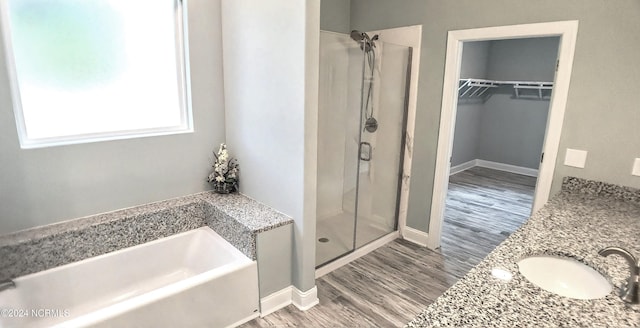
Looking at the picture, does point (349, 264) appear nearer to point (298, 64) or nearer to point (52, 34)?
point (298, 64)

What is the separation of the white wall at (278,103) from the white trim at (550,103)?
1.46 m

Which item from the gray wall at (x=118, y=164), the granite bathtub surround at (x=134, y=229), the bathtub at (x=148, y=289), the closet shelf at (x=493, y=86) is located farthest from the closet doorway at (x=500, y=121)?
the gray wall at (x=118, y=164)

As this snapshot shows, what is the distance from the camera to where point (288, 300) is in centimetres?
259

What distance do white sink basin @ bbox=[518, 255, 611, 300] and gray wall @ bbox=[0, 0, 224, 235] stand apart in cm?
250

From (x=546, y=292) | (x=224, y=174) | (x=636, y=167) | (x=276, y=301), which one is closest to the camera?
(x=546, y=292)

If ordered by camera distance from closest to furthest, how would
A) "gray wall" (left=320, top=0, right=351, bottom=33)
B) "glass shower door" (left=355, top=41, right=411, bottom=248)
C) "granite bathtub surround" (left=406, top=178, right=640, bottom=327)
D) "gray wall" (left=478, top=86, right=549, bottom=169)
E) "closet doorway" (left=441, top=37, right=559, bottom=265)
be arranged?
Result: 1. "granite bathtub surround" (left=406, top=178, right=640, bottom=327)
2. "glass shower door" (left=355, top=41, right=411, bottom=248)
3. "gray wall" (left=320, top=0, right=351, bottom=33)
4. "closet doorway" (left=441, top=37, right=559, bottom=265)
5. "gray wall" (left=478, top=86, right=549, bottom=169)

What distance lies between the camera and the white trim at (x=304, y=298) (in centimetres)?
254

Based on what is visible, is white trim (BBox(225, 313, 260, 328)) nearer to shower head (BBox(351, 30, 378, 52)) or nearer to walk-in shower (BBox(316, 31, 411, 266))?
walk-in shower (BBox(316, 31, 411, 266))

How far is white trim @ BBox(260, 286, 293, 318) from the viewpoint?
2.46 metres

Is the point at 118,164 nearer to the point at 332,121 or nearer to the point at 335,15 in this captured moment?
the point at 332,121

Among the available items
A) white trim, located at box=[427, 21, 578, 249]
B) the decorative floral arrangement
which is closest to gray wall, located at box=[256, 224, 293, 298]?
the decorative floral arrangement

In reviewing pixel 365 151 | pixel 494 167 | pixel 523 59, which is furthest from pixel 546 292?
pixel 494 167

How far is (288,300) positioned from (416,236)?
63.9 inches

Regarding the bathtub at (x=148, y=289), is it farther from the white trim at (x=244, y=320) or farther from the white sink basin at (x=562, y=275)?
the white sink basin at (x=562, y=275)
